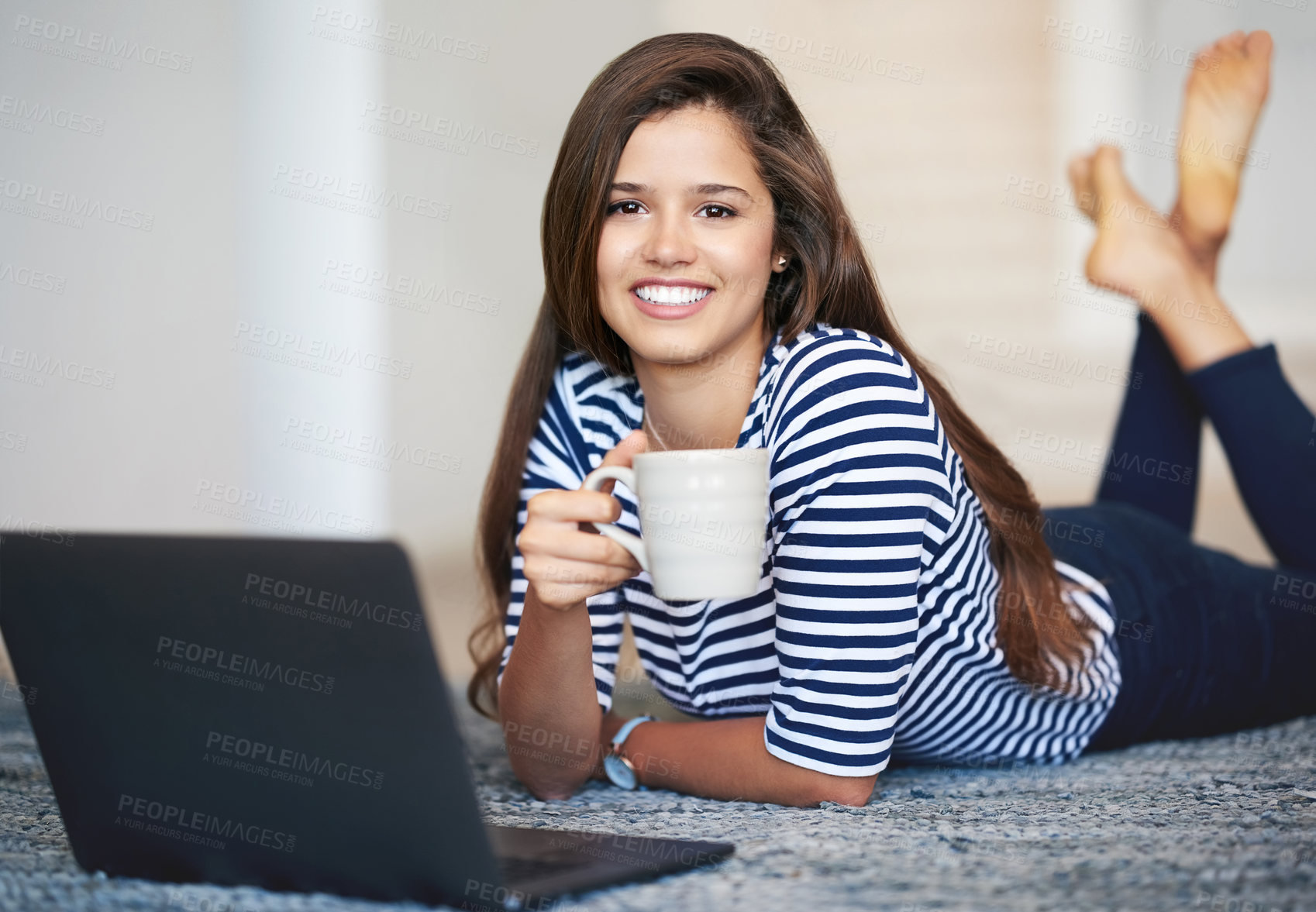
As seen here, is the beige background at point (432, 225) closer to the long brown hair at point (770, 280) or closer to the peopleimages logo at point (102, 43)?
the peopleimages logo at point (102, 43)

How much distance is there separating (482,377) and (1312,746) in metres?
2.99

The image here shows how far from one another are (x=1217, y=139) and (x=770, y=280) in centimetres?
112

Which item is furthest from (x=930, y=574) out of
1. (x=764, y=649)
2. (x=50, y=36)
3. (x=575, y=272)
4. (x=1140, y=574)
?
(x=50, y=36)

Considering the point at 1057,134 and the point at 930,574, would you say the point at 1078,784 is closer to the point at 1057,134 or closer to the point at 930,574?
the point at 930,574

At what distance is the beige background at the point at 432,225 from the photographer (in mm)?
2678

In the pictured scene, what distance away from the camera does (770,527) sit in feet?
3.82

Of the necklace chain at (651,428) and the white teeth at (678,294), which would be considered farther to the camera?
the necklace chain at (651,428)

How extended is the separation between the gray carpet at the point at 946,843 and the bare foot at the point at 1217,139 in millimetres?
966

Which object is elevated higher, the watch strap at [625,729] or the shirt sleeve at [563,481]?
the shirt sleeve at [563,481]

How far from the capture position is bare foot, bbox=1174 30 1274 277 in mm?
1954

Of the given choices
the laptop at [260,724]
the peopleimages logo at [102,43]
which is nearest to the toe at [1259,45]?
the laptop at [260,724]

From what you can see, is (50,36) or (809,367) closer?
(809,367)

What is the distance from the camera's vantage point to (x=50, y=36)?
2.60 metres

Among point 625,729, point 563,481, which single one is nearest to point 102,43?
point 563,481
